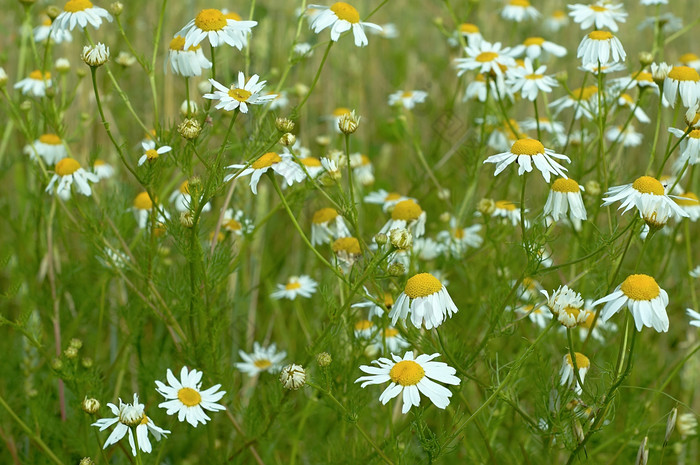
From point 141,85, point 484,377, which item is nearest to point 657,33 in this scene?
point 484,377

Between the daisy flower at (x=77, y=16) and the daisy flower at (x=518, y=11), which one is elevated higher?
the daisy flower at (x=77, y=16)

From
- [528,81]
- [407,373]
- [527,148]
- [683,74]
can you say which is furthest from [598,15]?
[407,373]

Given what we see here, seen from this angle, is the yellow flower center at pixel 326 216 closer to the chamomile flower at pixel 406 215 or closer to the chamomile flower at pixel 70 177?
the chamomile flower at pixel 406 215

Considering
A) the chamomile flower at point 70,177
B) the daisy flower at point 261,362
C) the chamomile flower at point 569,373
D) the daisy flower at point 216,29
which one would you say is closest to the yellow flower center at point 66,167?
the chamomile flower at point 70,177

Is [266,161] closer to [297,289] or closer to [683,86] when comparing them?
[297,289]

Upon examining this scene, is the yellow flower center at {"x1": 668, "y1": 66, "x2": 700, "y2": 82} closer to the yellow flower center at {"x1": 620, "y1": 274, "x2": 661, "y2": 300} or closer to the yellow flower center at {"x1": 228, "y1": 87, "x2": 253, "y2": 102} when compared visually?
the yellow flower center at {"x1": 620, "y1": 274, "x2": 661, "y2": 300}

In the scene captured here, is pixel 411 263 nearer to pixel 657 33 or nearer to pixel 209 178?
pixel 209 178

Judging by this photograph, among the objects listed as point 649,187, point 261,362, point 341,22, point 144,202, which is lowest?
point 261,362
